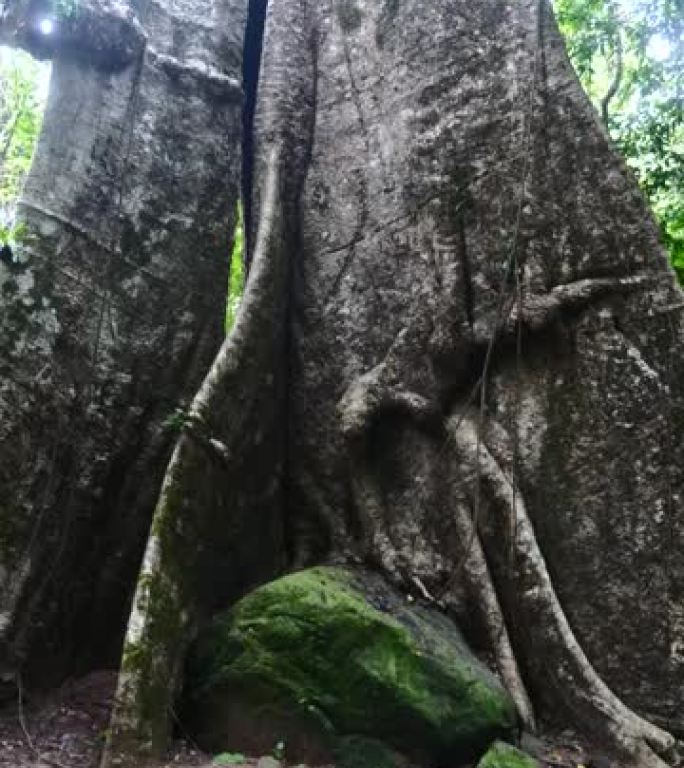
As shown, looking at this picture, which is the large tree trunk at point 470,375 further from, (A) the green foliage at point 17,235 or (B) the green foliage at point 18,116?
(B) the green foliage at point 18,116

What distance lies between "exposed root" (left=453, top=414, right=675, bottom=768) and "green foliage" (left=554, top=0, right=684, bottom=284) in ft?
12.3

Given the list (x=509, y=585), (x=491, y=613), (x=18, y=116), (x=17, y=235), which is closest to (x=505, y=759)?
(x=491, y=613)

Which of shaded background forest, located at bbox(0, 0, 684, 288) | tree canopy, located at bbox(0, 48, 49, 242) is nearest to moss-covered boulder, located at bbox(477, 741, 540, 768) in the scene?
shaded background forest, located at bbox(0, 0, 684, 288)

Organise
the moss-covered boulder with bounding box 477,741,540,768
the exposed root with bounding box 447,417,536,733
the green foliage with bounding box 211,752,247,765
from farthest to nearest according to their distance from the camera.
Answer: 1. the exposed root with bounding box 447,417,536,733
2. the green foliage with bounding box 211,752,247,765
3. the moss-covered boulder with bounding box 477,741,540,768

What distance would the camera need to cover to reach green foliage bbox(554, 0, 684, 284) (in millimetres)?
7105

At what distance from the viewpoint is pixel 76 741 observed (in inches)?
136

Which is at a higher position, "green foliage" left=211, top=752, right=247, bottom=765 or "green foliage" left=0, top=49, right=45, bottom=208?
"green foliage" left=0, top=49, right=45, bottom=208

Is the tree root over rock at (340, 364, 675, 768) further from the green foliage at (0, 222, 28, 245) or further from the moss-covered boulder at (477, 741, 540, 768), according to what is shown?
the green foliage at (0, 222, 28, 245)

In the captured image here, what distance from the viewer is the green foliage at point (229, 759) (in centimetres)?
321

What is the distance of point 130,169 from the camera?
455 centimetres

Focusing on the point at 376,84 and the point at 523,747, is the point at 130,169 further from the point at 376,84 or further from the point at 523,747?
the point at 523,747

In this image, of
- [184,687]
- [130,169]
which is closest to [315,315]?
[130,169]

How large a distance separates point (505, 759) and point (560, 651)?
714 millimetres

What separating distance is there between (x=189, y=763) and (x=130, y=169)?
2.84m
